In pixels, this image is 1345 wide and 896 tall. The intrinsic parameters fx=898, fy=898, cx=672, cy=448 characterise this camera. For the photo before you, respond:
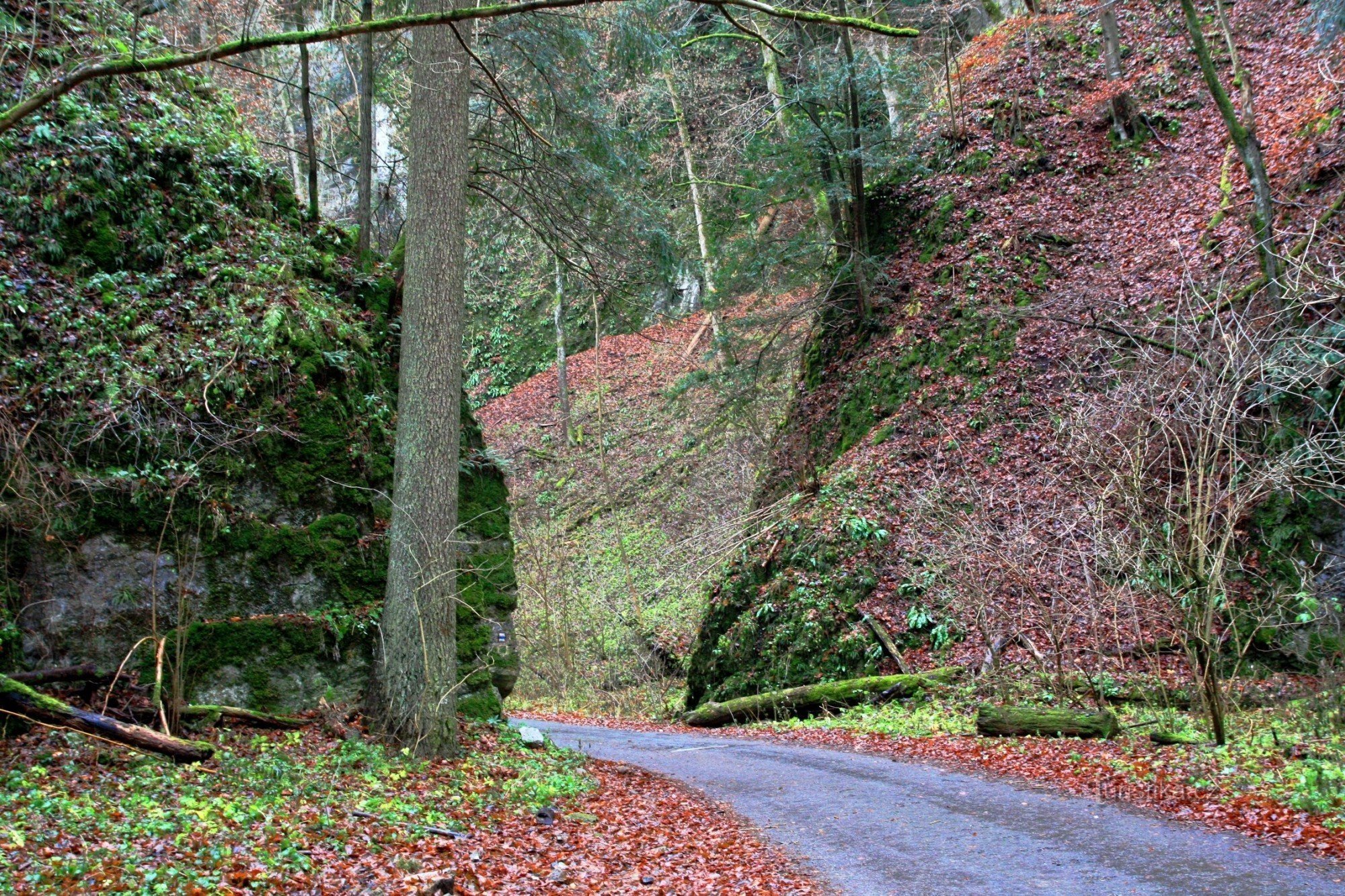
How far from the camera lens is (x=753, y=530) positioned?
17172mm

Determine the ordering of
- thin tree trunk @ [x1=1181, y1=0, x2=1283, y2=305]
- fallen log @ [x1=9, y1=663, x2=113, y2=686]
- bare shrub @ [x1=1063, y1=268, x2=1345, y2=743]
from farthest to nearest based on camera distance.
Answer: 1. thin tree trunk @ [x1=1181, y1=0, x2=1283, y2=305]
2. bare shrub @ [x1=1063, y1=268, x2=1345, y2=743]
3. fallen log @ [x1=9, y1=663, x2=113, y2=686]

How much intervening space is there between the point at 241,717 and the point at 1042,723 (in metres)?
7.88

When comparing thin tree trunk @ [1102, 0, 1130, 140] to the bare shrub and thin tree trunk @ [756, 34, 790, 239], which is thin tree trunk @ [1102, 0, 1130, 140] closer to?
thin tree trunk @ [756, 34, 790, 239]

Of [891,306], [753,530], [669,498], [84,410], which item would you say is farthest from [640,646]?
[84,410]

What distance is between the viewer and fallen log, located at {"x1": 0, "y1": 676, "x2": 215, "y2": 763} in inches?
258

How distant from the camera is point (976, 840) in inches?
238

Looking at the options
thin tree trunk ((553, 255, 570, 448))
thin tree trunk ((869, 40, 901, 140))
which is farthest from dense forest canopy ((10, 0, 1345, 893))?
thin tree trunk ((553, 255, 570, 448))

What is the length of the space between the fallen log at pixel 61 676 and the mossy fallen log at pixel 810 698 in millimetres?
9249

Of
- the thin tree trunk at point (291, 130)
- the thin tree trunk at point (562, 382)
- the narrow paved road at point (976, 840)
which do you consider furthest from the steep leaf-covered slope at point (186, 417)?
the thin tree trunk at point (562, 382)

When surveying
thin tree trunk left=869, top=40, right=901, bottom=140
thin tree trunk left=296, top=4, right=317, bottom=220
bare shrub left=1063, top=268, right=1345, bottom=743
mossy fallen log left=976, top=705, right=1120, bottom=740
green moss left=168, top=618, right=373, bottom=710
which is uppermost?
thin tree trunk left=869, top=40, right=901, bottom=140

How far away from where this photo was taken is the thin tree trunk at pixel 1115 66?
1808 centimetres

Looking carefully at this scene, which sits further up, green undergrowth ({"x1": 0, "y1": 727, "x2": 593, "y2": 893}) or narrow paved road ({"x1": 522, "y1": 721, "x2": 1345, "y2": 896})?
green undergrowth ({"x1": 0, "y1": 727, "x2": 593, "y2": 893})

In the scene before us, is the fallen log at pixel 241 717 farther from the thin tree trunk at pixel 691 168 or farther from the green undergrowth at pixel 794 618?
the thin tree trunk at pixel 691 168

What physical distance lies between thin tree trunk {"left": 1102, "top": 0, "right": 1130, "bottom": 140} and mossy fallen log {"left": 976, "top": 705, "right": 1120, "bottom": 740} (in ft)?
43.8
